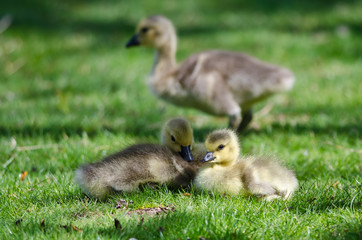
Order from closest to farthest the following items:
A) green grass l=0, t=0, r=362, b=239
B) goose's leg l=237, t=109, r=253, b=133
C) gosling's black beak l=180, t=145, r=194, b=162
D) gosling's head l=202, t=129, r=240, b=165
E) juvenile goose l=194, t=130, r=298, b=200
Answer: green grass l=0, t=0, r=362, b=239
juvenile goose l=194, t=130, r=298, b=200
gosling's head l=202, t=129, r=240, b=165
gosling's black beak l=180, t=145, r=194, b=162
goose's leg l=237, t=109, r=253, b=133

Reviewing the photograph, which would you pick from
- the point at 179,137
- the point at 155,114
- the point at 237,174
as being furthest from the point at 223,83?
the point at 237,174

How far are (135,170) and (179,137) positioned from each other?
408 millimetres

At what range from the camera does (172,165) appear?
3.25m

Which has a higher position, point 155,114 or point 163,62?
point 163,62

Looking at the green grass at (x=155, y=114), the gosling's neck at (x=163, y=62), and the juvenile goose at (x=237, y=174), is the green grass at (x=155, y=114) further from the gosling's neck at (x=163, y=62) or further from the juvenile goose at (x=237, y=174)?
the gosling's neck at (x=163, y=62)

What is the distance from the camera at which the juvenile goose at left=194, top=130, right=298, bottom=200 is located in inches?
119

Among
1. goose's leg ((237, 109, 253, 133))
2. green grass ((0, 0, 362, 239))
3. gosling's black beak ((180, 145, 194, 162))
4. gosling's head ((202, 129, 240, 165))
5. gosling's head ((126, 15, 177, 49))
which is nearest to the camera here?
green grass ((0, 0, 362, 239))

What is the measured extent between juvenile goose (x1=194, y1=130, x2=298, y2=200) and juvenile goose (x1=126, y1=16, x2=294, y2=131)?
1607 millimetres

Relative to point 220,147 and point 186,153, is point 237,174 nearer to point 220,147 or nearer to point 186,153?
point 220,147

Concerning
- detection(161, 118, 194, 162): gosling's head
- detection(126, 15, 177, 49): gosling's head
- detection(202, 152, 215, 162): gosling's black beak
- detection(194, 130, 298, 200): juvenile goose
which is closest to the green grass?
detection(194, 130, 298, 200): juvenile goose

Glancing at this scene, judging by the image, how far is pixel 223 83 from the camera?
16.0 ft

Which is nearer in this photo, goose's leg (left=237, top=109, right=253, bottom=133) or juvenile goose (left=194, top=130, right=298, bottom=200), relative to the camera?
juvenile goose (left=194, top=130, right=298, bottom=200)

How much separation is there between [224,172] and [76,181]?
3.05ft

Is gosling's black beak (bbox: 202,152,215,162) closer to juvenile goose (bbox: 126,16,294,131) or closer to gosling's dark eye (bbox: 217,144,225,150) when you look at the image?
gosling's dark eye (bbox: 217,144,225,150)
